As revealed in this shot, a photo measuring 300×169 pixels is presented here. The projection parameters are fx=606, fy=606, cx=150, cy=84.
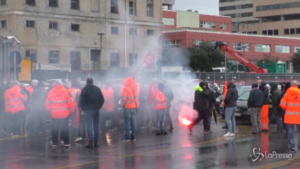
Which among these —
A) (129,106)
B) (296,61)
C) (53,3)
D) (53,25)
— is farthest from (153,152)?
(296,61)

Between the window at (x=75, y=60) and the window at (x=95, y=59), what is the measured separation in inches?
48.9

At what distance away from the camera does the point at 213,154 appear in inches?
556

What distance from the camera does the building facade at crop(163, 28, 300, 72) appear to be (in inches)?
2734

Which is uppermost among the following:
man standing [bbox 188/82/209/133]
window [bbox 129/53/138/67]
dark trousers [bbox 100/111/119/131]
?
window [bbox 129/53/138/67]

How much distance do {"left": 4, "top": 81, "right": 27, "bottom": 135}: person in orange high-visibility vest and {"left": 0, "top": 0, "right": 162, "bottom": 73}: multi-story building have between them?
20.7m

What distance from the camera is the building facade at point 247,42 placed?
69438 mm

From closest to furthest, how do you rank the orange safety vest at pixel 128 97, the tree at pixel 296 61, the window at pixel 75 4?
the orange safety vest at pixel 128 97
the window at pixel 75 4
the tree at pixel 296 61

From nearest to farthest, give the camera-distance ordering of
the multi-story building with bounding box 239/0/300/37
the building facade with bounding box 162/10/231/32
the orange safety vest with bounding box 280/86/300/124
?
the orange safety vest with bounding box 280/86/300/124 → the building facade with bounding box 162/10/231/32 → the multi-story building with bounding box 239/0/300/37

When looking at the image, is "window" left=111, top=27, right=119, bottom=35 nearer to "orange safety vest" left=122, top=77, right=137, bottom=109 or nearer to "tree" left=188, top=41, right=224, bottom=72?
"tree" left=188, top=41, right=224, bottom=72

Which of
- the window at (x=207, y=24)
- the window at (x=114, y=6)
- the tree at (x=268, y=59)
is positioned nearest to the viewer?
the window at (x=114, y=6)

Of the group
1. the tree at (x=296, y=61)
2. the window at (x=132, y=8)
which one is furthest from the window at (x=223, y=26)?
the window at (x=132, y=8)

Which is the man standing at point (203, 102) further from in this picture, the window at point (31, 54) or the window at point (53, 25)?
the window at point (53, 25)

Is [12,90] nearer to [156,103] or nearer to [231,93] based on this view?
[156,103]

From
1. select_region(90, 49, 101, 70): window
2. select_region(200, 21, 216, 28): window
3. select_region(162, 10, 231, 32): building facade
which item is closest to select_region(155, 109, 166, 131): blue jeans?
select_region(90, 49, 101, 70): window
